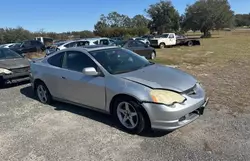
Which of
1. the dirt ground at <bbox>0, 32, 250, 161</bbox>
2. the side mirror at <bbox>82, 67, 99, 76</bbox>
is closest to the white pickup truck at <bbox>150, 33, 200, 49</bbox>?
the dirt ground at <bbox>0, 32, 250, 161</bbox>

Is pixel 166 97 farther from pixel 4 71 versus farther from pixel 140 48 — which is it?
pixel 140 48

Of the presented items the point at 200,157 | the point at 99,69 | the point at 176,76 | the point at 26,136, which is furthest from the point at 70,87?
the point at 200,157

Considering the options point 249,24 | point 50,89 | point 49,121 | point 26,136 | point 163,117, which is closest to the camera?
point 163,117

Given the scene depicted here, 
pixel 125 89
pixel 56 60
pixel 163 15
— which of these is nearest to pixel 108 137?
pixel 125 89

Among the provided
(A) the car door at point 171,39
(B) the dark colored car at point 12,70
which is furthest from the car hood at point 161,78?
(A) the car door at point 171,39

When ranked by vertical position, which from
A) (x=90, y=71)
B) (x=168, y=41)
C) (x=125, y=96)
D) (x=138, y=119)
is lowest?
(x=138, y=119)

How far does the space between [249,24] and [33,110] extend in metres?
135

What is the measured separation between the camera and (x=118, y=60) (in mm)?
4945

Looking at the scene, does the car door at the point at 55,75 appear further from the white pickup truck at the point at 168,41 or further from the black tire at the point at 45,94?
the white pickup truck at the point at 168,41

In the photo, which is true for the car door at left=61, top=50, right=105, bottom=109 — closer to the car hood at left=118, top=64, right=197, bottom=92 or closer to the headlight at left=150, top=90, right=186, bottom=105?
the car hood at left=118, top=64, right=197, bottom=92

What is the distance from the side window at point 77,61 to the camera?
16.0ft

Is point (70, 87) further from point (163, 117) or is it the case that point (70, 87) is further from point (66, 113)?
point (163, 117)

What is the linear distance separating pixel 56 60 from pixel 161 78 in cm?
266

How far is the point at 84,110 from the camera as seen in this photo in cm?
547
